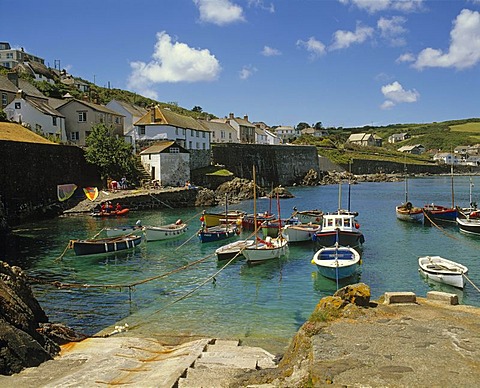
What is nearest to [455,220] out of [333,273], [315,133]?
[333,273]

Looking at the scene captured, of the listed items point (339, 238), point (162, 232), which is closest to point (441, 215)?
point (339, 238)

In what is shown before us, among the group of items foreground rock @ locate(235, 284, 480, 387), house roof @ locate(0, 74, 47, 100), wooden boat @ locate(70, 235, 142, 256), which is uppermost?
house roof @ locate(0, 74, 47, 100)

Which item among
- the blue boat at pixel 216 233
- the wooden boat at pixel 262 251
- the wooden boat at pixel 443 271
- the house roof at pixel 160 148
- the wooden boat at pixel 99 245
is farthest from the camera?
the house roof at pixel 160 148

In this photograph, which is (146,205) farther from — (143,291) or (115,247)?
(143,291)

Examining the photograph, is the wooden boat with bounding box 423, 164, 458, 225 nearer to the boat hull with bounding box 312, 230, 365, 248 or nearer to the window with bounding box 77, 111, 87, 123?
the boat hull with bounding box 312, 230, 365, 248

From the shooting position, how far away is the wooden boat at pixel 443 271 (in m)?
21.3

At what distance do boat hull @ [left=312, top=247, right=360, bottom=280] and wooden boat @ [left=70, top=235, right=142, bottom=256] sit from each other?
13060 millimetres

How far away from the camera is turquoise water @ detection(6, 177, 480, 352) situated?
1681 cm

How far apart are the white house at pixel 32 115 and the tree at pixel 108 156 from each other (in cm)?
495

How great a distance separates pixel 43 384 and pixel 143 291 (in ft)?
37.9

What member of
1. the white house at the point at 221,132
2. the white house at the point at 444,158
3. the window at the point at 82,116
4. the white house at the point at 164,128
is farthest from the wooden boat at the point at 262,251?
the white house at the point at 444,158

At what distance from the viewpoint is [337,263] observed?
73.2 ft

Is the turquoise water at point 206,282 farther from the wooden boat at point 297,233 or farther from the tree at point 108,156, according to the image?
the tree at point 108,156

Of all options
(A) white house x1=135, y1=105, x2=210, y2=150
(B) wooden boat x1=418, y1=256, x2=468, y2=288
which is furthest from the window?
(B) wooden boat x1=418, y1=256, x2=468, y2=288
